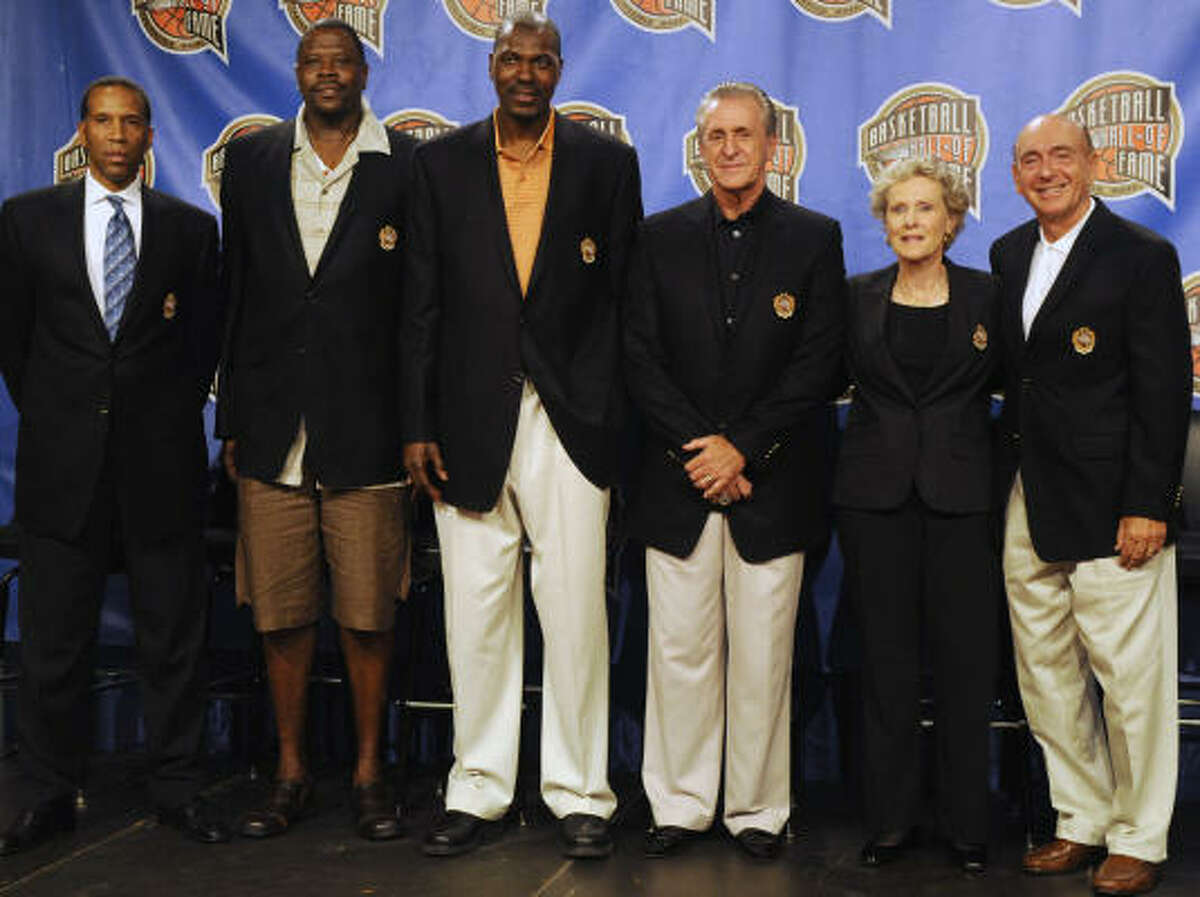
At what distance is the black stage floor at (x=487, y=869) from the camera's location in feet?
10.5

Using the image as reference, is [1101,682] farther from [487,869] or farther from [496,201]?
[496,201]

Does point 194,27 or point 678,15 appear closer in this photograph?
point 678,15

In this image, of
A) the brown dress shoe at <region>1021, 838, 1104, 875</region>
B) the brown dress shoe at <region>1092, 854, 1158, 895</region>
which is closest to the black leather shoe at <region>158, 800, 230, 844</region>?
the brown dress shoe at <region>1021, 838, 1104, 875</region>

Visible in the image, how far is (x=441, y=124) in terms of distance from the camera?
4.44 meters

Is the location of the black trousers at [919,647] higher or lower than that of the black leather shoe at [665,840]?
higher

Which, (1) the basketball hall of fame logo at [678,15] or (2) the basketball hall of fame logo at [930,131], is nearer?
(2) the basketball hall of fame logo at [930,131]

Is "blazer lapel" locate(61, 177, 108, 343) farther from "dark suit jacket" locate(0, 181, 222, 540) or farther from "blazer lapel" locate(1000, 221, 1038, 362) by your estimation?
"blazer lapel" locate(1000, 221, 1038, 362)

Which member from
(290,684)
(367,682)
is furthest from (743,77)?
(290,684)

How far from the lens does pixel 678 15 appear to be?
4277 millimetres

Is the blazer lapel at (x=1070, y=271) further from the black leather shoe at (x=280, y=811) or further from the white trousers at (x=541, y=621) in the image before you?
the black leather shoe at (x=280, y=811)

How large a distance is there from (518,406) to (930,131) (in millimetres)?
1645

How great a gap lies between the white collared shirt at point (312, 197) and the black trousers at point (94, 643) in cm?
35

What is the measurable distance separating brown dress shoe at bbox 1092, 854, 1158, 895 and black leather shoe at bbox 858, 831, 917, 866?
0.45 metres

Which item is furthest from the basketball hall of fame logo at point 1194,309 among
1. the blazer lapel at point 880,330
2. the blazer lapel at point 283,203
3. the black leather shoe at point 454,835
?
the blazer lapel at point 283,203
